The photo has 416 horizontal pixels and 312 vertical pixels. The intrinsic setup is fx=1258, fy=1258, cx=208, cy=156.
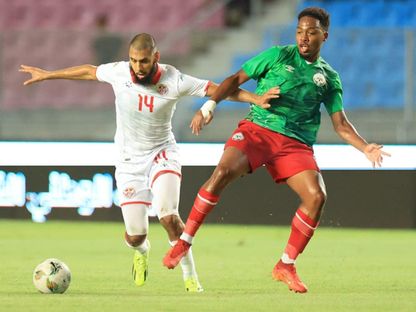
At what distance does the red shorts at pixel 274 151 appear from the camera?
8.80 metres

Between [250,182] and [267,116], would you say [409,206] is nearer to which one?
[250,182]

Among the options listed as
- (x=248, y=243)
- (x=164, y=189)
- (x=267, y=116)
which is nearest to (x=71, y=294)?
→ (x=164, y=189)

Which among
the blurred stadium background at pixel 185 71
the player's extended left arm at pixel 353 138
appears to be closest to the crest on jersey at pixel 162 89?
the player's extended left arm at pixel 353 138

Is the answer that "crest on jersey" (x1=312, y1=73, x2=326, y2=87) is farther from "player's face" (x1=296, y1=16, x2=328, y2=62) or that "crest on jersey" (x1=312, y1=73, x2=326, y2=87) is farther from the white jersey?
the white jersey

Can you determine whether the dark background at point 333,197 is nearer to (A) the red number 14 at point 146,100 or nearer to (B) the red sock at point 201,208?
(A) the red number 14 at point 146,100

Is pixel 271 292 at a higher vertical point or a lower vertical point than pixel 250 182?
higher

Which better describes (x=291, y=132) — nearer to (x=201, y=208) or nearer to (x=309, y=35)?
(x=309, y=35)

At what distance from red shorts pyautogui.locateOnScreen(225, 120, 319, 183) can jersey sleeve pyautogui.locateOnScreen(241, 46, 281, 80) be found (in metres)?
0.39

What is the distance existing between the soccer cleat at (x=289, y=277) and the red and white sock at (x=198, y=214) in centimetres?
63

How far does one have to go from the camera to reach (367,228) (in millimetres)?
14828

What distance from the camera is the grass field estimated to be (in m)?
7.86

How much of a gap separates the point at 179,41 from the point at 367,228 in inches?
136

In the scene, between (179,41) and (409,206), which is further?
(179,41)

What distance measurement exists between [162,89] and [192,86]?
214mm
